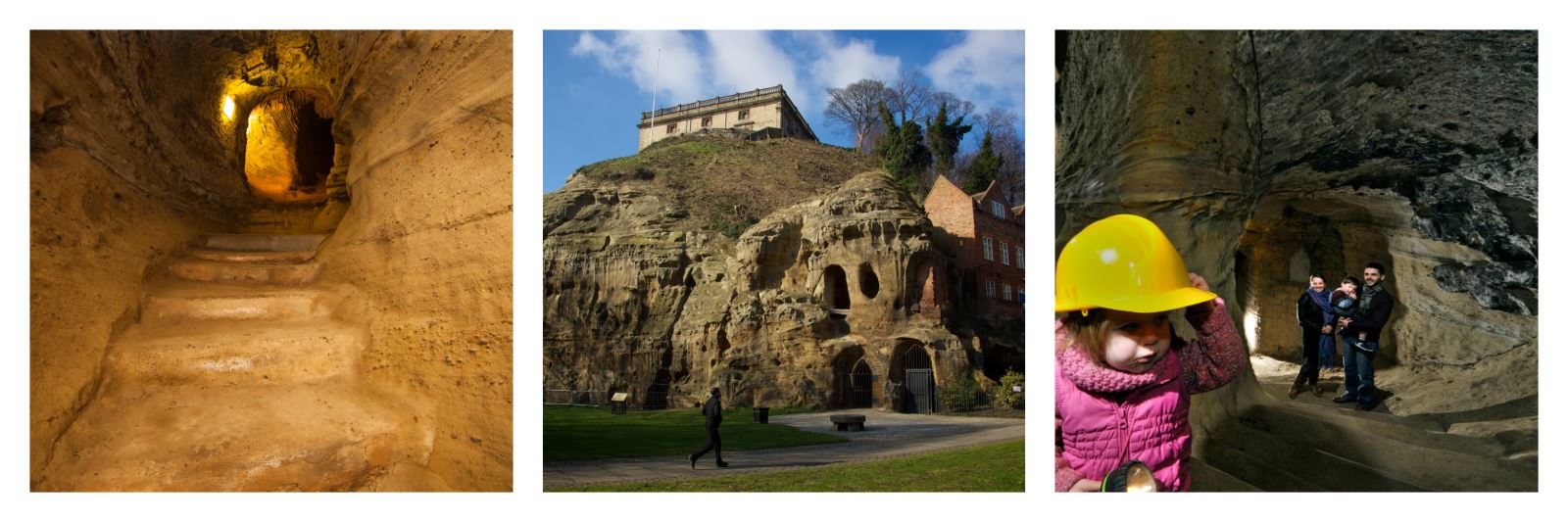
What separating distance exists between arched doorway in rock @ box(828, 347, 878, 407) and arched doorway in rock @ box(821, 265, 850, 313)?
116 centimetres

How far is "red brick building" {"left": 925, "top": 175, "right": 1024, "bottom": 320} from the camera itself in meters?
3.92

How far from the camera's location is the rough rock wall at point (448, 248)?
296 cm

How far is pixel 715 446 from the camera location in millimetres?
3303

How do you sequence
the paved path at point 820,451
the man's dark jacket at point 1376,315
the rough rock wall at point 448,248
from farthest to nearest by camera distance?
the man's dark jacket at point 1376,315
the paved path at point 820,451
the rough rock wall at point 448,248

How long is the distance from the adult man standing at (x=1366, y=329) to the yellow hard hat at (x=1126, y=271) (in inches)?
90.5

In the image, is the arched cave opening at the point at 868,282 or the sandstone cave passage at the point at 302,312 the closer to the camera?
the sandstone cave passage at the point at 302,312

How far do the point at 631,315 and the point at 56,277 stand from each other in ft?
11.8

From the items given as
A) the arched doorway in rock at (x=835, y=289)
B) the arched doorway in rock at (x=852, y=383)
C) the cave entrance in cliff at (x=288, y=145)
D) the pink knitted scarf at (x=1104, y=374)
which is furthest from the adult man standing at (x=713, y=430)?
the cave entrance in cliff at (x=288, y=145)

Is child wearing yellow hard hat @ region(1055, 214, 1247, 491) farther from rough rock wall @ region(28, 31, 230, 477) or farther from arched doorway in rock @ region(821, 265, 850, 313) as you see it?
rough rock wall @ region(28, 31, 230, 477)

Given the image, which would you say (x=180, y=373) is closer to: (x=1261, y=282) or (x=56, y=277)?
(x=56, y=277)

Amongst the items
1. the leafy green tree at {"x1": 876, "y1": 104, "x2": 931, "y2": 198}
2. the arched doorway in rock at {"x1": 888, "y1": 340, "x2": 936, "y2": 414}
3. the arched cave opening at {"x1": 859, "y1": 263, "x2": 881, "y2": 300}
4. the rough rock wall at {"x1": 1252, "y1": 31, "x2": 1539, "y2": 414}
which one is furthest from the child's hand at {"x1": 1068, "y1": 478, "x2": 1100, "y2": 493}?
the arched cave opening at {"x1": 859, "y1": 263, "x2": 881, "y2": 300}

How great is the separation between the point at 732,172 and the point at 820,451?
2335mm

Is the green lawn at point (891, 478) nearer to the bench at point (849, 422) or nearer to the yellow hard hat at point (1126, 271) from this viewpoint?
the bench at point (849, 422)

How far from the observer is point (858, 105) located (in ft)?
12.4
